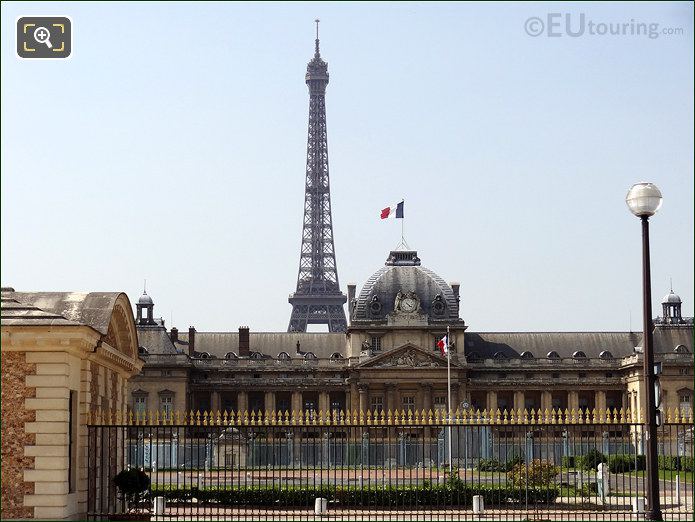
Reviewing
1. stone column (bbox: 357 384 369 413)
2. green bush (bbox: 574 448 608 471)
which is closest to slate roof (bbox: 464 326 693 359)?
stone column (bbox: 357 384 369 413)

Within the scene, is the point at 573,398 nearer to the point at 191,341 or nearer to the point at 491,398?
the point at 491,398

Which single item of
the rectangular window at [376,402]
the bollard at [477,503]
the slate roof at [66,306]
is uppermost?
the slate roof at [66,306]

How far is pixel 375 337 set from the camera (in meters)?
101

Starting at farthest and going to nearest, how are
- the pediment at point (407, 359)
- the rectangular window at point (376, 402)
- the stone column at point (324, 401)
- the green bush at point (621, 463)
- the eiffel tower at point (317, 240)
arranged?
the eiffel tower at point (317, 240) < the stone column at point (324, 401) < the rectangular window at point (376, 402) < the pediment at point (407, 359) < the green bush at point (621, 463)

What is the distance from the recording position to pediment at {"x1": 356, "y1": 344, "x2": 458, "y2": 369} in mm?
99000

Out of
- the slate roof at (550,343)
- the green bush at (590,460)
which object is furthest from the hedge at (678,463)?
the slate roof at (550,343)

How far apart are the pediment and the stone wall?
2978 inches

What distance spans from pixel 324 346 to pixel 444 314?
40.1 feet

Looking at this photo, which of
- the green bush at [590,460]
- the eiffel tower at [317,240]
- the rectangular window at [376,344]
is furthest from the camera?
the eiffel tower at [317,240]

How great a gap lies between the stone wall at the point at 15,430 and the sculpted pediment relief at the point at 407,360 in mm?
75687

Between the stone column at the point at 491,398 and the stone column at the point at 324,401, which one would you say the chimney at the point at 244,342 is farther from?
the stone column at the point at 491,398

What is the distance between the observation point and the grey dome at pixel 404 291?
100125 mm

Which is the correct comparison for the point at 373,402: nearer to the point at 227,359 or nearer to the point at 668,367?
the point at 227,359

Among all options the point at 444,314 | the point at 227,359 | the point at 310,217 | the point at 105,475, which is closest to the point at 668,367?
the point at 444,314
